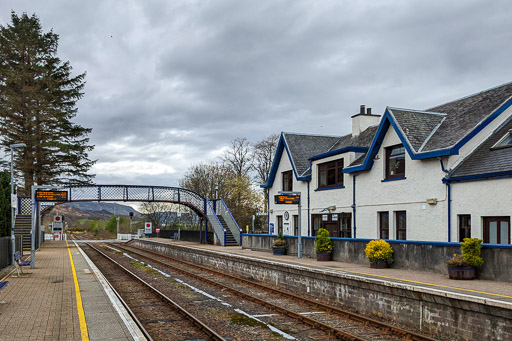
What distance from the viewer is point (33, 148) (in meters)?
43.3

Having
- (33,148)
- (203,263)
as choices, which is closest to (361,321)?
(203,263)

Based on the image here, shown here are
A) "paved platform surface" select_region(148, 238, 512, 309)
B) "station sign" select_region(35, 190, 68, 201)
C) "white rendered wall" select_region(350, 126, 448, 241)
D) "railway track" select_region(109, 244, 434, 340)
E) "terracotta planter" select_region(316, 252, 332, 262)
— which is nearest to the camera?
"paved platform surface" select_region(148, 238, 512, 309)

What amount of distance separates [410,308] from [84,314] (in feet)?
23.9

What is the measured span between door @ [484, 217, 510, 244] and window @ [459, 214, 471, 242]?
0.70 meters

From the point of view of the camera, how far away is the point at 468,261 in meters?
12.7

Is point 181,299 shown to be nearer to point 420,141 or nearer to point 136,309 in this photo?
point 136,309

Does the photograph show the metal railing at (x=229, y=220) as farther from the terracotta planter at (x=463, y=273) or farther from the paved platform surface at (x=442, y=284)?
the terracotta planter at (x=463, y=273)

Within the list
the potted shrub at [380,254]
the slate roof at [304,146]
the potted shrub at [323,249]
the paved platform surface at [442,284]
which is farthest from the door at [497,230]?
the slate roof at [304,146]

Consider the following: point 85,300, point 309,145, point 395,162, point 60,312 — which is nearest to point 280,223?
point 309,145

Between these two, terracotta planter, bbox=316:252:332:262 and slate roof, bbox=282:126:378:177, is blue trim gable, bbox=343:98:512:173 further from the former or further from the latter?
terracotta planter, bbox=316:252:332:262

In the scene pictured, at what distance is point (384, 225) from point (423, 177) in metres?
3.39

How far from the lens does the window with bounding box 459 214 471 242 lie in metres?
16.8

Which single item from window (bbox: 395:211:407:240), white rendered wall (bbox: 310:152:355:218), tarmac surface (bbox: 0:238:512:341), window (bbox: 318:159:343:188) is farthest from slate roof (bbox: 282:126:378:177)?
tarmac surface (bbox: 0:238:512:341)

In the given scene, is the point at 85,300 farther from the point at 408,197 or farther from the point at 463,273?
the point at 408,197
